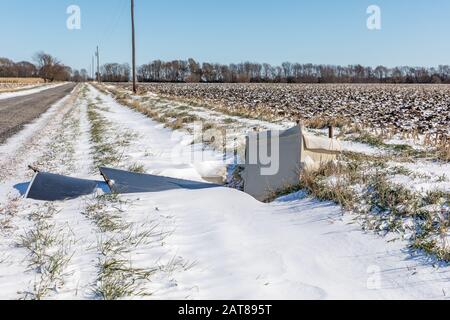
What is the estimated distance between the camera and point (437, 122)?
40.9 feet

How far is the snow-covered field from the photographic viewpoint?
2777 mm

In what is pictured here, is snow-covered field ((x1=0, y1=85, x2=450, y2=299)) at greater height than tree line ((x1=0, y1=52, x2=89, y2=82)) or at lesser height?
lesser

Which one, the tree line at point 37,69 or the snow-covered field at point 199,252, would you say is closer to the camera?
the snow-covered field at point 199,252

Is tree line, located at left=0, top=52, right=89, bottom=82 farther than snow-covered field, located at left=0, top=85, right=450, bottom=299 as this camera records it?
Yes

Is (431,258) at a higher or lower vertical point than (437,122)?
lower

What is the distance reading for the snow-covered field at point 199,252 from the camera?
9.11ft

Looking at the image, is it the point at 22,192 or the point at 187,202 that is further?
the point at 22,192

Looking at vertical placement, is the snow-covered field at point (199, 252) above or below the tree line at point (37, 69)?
below

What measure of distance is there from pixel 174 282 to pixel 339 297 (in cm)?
117

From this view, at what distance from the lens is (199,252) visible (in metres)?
3.43

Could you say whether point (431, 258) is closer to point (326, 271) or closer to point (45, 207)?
point (326, 271)
